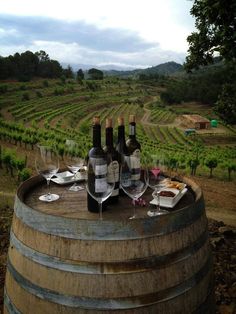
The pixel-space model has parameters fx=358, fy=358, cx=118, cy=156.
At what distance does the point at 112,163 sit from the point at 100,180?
235mm

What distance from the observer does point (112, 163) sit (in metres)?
2.61

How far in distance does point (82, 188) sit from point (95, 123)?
2.60ft

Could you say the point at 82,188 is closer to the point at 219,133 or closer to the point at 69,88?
the point at 219,133

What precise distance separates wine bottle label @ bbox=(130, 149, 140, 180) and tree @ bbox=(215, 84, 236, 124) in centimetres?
757

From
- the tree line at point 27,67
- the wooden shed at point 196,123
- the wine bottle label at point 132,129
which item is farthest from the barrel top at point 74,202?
the tree line at point 27,67

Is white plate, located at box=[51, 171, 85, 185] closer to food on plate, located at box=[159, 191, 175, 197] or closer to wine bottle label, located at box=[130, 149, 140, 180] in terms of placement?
wine bottle label, located at box=[130, 149, 140, 180]

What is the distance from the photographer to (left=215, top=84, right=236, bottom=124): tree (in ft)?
32.4

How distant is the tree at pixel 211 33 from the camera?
6.95m

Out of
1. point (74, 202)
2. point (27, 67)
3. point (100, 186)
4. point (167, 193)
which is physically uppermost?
point (27, 67)

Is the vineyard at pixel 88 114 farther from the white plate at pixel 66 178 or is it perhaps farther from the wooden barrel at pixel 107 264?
the wooden barrel at pixel 107 264

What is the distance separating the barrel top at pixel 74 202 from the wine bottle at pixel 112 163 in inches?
2.4

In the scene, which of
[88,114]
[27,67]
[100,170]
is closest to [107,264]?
[100,170]

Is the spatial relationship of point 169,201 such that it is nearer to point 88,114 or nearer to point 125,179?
point 125,179

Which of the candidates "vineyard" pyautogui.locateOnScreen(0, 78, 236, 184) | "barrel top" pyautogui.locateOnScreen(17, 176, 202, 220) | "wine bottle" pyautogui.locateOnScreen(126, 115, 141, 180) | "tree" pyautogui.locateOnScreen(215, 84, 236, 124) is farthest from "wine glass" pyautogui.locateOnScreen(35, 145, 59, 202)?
"vineyard" pyautogui.locateOnScreen(0, 78, 236, 184)
